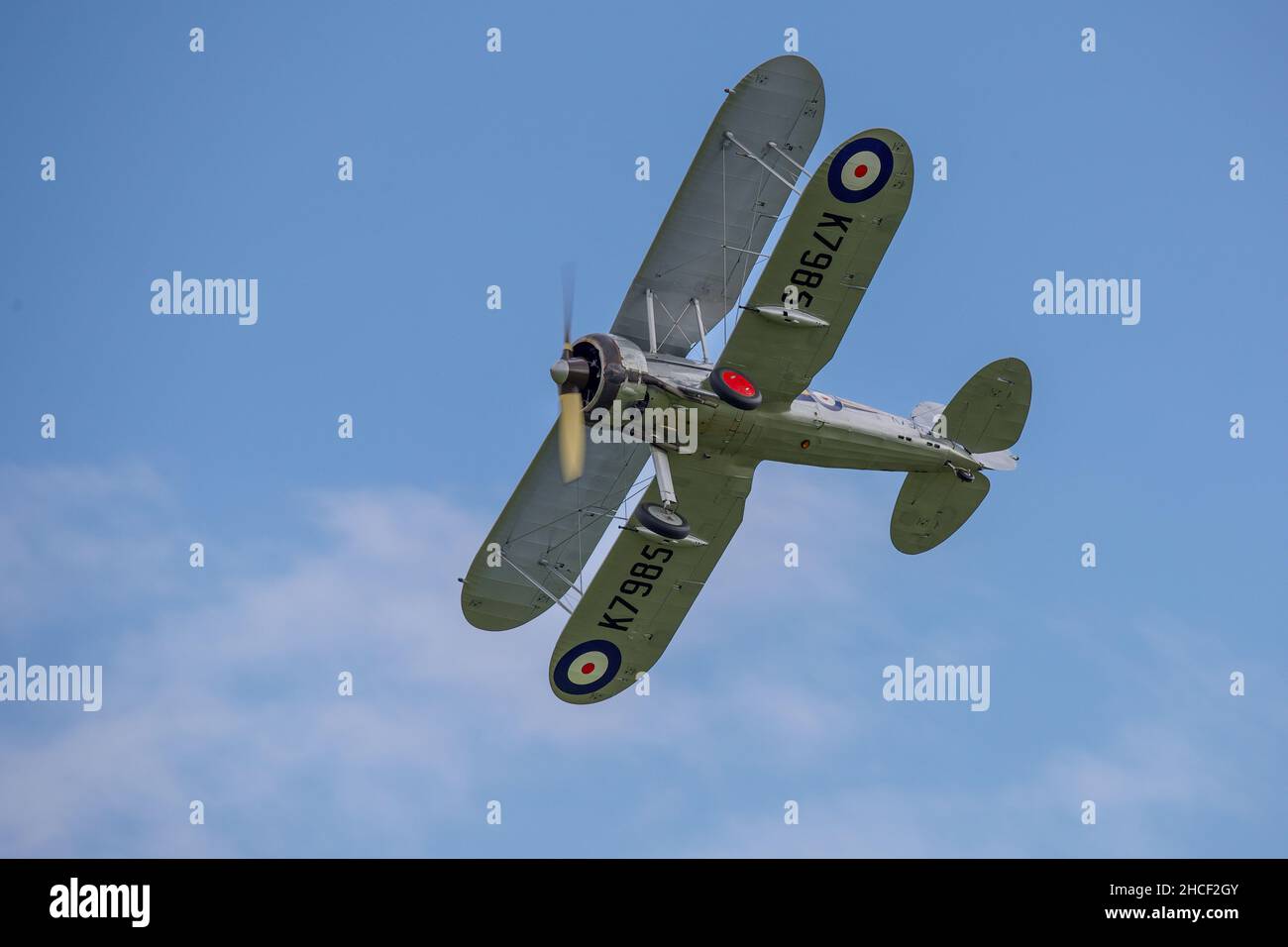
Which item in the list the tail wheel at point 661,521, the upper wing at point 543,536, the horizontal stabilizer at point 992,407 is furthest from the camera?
the horizontal stabilizer at point 992,407

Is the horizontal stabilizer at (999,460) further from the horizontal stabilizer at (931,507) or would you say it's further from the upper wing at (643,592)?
the upper wing at (643,592)

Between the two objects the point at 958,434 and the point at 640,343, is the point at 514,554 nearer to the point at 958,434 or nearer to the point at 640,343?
the point at 640,343

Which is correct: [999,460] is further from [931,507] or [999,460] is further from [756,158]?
[756,158]

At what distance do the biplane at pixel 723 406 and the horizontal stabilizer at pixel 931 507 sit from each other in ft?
0.11

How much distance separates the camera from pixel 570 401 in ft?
94.2

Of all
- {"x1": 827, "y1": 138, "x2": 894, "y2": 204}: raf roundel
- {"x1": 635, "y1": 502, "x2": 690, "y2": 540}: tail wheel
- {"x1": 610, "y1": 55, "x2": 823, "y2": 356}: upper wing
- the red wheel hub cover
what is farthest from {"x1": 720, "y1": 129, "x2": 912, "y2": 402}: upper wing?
{"x1": 635, "y1": 502, "x2": 690, "y2": 540}: tail wheel

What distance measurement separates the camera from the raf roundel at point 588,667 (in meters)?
31.6

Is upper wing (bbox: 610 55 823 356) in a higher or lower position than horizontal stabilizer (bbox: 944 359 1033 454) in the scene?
higher

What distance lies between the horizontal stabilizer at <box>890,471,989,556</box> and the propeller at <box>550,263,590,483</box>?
639cm

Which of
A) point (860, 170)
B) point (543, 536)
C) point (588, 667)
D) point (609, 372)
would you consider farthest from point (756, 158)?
point (588, 667)

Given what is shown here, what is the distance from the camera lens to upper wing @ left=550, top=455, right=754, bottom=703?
30.3 metres

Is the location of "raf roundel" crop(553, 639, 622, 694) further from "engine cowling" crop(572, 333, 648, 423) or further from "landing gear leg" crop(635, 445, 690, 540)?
"engine cowling" crop(572, 333, 648, 423)

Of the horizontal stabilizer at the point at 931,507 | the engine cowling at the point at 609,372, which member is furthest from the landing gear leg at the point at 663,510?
the horizontal stabilizer at the point at 931,507
